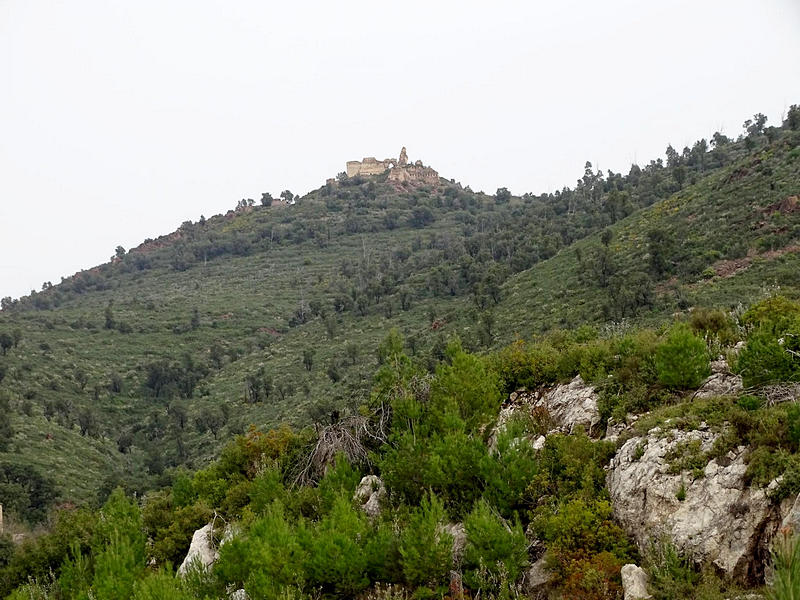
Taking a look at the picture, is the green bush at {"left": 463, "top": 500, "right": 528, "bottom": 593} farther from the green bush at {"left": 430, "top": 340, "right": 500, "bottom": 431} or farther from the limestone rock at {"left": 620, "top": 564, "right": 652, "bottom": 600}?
the green bush at {"left": 430, "top": 340, "right": 500, "bottom": 431}

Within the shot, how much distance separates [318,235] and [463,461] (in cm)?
9682

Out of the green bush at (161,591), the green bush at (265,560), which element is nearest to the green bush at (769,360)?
the green bush at (265,560)

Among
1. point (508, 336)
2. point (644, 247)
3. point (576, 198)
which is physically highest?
point (576, 198)

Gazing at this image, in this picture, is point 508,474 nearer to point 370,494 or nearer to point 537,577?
point 537,577

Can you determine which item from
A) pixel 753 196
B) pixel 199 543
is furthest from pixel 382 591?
pixel 753 196

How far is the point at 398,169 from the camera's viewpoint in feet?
486

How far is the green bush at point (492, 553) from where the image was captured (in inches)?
481

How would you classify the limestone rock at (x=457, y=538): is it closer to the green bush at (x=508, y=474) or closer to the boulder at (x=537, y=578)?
the green bush at (x=508, y=474)

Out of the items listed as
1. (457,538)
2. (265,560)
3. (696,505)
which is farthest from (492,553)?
(265,560)

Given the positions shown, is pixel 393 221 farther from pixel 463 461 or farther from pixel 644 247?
pixel 463 461

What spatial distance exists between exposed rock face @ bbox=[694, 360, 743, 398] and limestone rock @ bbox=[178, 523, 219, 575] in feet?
46.6

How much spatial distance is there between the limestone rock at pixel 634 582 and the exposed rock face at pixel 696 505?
3.03 feet

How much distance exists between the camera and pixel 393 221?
11562 cm

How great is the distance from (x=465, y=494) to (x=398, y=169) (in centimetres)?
13808
